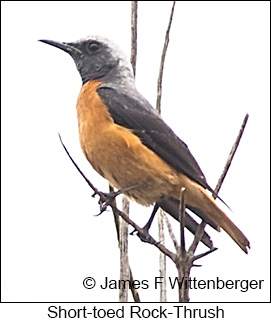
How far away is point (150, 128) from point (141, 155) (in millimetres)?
265

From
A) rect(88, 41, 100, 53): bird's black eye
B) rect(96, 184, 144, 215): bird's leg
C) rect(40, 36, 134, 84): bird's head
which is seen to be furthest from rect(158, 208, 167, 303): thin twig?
rect(88, 41, 100, 53): bird's black eye

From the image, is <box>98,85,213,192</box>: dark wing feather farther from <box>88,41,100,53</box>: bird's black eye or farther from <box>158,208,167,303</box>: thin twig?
<box>158,208,167,303</box>: thin twig

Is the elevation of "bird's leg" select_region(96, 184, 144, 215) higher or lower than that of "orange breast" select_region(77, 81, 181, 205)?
lower

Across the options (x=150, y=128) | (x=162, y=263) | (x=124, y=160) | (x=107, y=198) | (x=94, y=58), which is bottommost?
(x=162, y=263)

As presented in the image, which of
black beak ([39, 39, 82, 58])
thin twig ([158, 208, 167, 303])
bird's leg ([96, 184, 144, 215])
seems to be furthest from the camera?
black beak ([39, 39, 82, 58])

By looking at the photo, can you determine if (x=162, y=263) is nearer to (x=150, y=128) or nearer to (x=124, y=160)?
(x=124, y=160)

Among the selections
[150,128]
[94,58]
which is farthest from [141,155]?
[94,58]

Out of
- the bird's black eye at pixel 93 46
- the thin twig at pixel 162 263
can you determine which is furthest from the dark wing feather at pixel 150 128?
the thin twig at pixel 162 263

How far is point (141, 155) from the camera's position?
4461mm

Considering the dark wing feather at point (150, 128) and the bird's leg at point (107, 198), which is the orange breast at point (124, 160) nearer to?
the dark wing feather at point (150, 128)

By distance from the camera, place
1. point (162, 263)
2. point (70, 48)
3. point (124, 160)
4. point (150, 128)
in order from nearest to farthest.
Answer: point (162, 263) < point (124, 160) < point (150, 128) < point (70, 48)

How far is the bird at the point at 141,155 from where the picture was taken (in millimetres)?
4422

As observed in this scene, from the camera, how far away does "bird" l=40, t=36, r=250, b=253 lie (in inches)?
174

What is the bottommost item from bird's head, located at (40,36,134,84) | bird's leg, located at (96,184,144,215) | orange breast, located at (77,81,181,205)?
bird's leg, located at (96,184,144,215)
